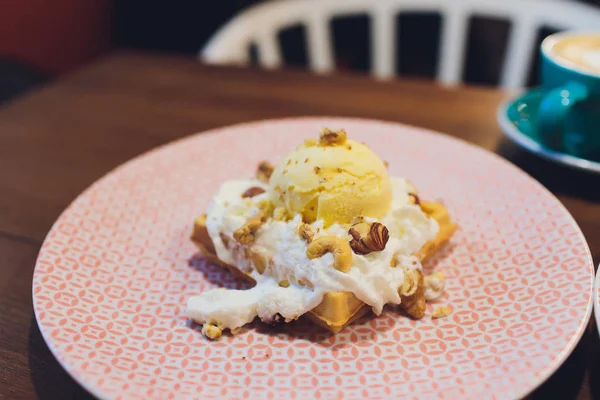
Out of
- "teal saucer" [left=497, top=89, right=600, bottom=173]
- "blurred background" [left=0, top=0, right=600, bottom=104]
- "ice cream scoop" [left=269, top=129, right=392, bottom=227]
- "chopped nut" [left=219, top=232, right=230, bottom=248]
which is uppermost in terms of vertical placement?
"ice cream scoop" [left=269, top=129, right=392, bottom=227]

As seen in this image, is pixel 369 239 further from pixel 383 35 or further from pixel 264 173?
pixel 383 35

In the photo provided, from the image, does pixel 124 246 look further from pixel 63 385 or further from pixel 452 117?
pixel 452 117

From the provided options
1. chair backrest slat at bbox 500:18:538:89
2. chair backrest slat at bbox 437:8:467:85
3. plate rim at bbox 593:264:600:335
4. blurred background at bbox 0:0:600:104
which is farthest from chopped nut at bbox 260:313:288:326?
blurred background at bbox 0:0:600:104

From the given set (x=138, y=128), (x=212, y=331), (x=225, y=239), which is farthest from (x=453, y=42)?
(x=212, y=331)

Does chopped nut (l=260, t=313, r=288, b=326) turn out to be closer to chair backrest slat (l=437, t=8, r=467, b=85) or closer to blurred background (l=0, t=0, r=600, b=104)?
chair backrest slat (l=437, t=8, r=467, b=85)

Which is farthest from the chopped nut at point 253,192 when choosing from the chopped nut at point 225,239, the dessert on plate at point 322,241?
the chopped nut at point 225,239

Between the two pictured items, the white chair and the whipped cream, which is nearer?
the whipped cream

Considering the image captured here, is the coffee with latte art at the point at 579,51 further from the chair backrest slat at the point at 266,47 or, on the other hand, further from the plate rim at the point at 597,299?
the chair backrest slat at the point at 266,47
